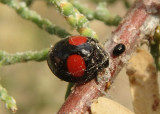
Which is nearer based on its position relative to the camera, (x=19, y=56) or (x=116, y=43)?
(x=116, y=43)

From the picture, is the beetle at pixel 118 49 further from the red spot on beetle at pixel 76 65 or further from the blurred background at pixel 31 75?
the blurred background at pixel 31 75

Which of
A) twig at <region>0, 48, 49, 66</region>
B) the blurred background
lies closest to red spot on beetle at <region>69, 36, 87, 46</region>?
twig at <region>0, 48, 49, 66</region>

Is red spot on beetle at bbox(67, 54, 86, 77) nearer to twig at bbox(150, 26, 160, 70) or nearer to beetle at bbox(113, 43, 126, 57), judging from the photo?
beetle at bbox(113, 43, 126, 57)

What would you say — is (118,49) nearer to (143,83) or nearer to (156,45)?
(143,83)

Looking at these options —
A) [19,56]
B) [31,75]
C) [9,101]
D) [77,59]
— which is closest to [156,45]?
[77,59]

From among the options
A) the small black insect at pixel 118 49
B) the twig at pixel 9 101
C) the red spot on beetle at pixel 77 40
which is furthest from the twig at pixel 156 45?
the twig at pixel 9 101

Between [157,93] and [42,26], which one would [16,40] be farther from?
[157,93]
